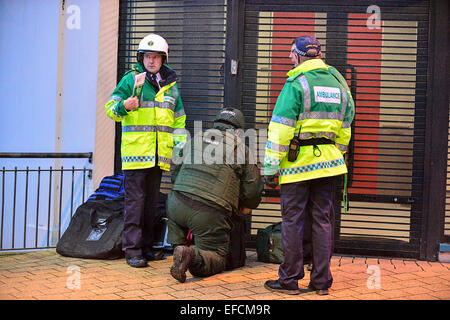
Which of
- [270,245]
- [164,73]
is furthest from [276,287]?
[164,73]

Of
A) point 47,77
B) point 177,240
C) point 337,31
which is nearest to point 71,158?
point 47,77

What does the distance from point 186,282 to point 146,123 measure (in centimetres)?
171

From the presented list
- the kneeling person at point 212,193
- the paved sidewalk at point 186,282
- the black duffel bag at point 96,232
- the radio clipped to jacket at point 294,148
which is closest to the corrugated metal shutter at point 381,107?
the paved sidewalk at point 186,282

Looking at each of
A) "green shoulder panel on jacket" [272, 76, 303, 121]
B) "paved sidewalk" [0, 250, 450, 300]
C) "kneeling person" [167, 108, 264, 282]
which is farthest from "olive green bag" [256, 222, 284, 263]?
"green shoulder panel on jacket" [272, 76, 303, 121]

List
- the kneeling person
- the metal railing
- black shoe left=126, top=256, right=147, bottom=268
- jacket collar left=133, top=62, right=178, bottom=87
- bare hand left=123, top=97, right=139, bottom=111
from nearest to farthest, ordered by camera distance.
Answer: the kneeling person → bare hand left=123, top=97, right=139, bottom=111 → black shoe left=126, top=256, right=147, bottom=268 → jacket collar left=133, top=62, right=178, bottom=87 → the metal railing

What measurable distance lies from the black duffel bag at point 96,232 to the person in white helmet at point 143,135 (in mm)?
215

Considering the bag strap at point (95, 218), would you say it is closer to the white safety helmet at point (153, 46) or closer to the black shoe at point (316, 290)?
the white safety helmet at point (153, 46)

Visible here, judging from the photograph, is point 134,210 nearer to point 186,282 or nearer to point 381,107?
point 186,282

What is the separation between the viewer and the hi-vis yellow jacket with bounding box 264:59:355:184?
17.2 feet

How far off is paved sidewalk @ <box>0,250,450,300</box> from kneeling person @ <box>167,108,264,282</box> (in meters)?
0.30

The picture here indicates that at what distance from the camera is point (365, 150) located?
23.9ft

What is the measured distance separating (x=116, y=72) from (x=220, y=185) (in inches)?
104

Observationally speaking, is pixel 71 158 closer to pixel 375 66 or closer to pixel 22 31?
pixel 22 31

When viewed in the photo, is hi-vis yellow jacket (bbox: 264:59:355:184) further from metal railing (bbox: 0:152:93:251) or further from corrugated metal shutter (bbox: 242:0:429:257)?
metal railing (bbox: 0:152:93:251)
